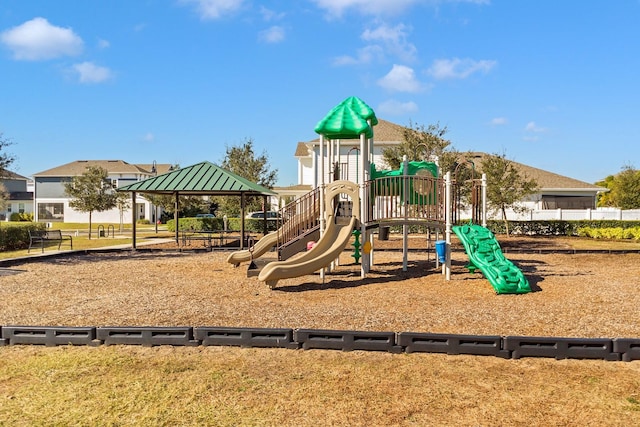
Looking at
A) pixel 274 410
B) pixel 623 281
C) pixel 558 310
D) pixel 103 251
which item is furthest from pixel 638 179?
pixel 274 410

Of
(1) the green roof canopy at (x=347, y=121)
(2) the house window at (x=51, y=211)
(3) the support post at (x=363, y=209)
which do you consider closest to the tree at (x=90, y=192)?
(1) the green roof canopy at (x=347, y=121)

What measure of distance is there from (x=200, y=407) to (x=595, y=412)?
146 inches

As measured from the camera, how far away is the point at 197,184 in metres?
20.7

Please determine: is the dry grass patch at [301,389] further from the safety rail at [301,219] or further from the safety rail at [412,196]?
the safety rail at [412,196]

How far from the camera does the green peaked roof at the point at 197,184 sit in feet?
66.4

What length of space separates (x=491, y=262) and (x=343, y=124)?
5255 millimetres

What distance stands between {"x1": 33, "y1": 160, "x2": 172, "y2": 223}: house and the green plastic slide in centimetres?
5045

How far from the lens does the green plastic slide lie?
32.5ft

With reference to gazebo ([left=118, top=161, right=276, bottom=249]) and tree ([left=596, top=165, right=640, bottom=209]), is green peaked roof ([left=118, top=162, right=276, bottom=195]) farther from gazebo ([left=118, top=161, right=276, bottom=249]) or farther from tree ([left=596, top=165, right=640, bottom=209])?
tree ([left=596, top=165, right=640, bottom=209])

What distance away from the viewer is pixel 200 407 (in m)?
4.41

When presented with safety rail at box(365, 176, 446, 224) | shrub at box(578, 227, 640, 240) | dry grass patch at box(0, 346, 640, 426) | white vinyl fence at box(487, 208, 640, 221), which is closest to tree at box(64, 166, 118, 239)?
safety rail at box(365, 176, 446, 224)

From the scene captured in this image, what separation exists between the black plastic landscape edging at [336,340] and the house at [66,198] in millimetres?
52359

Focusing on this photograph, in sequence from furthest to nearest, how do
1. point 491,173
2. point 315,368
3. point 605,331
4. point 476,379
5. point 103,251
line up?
point 491,173
point 103,251
point 605,331
point 315,368
point 476,379

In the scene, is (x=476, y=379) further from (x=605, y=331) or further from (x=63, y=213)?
(x=63, y=213)
